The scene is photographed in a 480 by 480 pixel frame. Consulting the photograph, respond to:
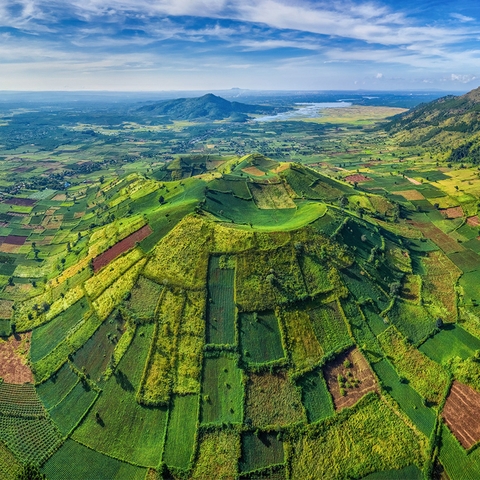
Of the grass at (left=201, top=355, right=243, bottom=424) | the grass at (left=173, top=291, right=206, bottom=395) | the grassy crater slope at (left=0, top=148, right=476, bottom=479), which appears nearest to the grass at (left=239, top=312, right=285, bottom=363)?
the grassy crater slope at (left=0, top=148, right=476, bottom=479)

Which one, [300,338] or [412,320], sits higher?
[300,338]

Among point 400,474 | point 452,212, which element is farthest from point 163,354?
point 452,212

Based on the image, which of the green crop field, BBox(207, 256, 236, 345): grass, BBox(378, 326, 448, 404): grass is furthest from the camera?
BBox(207, 256, 236, 345): grass

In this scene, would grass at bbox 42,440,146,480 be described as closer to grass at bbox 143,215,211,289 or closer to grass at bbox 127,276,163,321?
grass at bbox 127,276,163,321

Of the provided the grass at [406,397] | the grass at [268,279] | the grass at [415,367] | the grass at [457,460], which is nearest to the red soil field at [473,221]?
the grass at [415,367]

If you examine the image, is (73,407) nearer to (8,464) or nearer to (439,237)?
(8,464)

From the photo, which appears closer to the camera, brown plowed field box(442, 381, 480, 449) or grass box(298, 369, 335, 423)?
brown plowed field box(442, 381, 480, 449)

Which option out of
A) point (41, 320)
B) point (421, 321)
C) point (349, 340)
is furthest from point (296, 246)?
point (41, 320)
